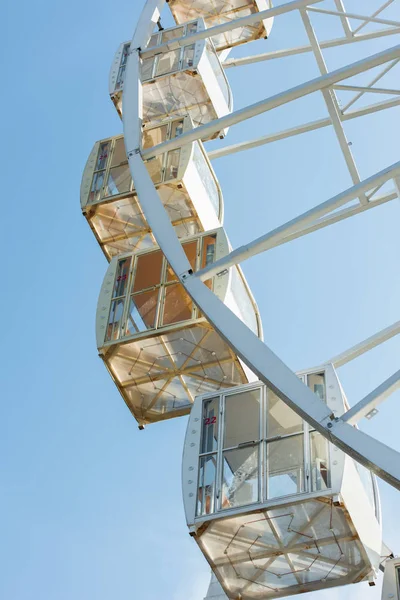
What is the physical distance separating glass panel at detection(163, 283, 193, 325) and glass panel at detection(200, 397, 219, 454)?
2.26 metres

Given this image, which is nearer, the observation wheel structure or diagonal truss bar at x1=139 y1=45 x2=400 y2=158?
the observation wheel structure

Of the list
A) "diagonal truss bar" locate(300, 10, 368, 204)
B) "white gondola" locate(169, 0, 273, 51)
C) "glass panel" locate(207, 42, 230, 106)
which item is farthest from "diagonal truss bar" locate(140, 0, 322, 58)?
"white gondola" locate(169, 0, 273, 51)

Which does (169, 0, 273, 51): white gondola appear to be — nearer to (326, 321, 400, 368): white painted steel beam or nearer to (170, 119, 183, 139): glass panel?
(170, 119, 183, 139): glass panel

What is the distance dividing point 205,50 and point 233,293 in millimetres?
8031

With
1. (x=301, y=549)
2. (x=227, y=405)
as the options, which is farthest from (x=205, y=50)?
(x=301, y=549)

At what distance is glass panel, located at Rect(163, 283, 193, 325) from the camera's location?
69.5 feet

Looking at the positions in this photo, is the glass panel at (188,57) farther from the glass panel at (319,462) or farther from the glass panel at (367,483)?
the glass panel at (319,462)

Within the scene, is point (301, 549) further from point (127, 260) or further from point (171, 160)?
point (171, 160)

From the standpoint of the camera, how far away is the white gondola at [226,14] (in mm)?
31500

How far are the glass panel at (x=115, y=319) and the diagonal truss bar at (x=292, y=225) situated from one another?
18.2ft

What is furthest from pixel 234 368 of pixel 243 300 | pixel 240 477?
pixel 240 477

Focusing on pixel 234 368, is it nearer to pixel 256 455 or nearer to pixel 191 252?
pixel 191 252

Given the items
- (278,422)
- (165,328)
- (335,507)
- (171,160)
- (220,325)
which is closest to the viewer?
(220,325)

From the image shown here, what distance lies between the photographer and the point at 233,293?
2142 cm
